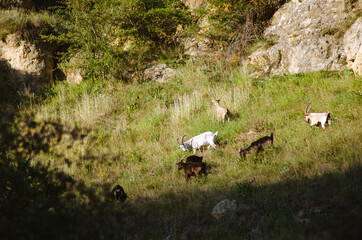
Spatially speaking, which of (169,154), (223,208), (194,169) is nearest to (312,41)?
(169,154)

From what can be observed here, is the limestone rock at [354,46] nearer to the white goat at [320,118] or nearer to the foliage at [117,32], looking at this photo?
the white goat at [320,118]

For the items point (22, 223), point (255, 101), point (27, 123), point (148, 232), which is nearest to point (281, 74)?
point (255, 101)

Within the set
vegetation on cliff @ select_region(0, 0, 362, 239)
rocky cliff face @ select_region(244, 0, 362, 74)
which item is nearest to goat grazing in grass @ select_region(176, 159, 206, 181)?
vegetation on cliff @ select_region(0, 0, 362, 239)

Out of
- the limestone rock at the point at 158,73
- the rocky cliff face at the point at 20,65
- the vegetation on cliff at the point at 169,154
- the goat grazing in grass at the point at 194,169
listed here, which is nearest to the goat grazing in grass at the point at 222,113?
the vegetation on cliff at the point at 169,154

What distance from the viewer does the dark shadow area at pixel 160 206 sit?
2.28m

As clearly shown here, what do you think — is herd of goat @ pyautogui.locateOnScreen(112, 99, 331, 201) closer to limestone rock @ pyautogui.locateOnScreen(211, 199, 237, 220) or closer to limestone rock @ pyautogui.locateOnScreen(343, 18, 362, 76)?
limestone rock @ pyautogui.locateOnScreen(211, 199, 237, 220)

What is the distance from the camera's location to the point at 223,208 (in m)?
4.34

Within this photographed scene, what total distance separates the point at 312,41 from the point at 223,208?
721cm

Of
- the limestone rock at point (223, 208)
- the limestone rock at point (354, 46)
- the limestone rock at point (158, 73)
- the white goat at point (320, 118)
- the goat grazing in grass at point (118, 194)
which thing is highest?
the limestone rock at point (354, 46)

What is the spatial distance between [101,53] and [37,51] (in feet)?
12.1

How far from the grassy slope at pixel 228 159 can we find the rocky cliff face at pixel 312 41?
592 mm

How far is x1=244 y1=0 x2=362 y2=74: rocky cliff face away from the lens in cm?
838

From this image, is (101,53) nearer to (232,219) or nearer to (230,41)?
(230,41)

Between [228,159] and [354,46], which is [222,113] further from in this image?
[354,46]
